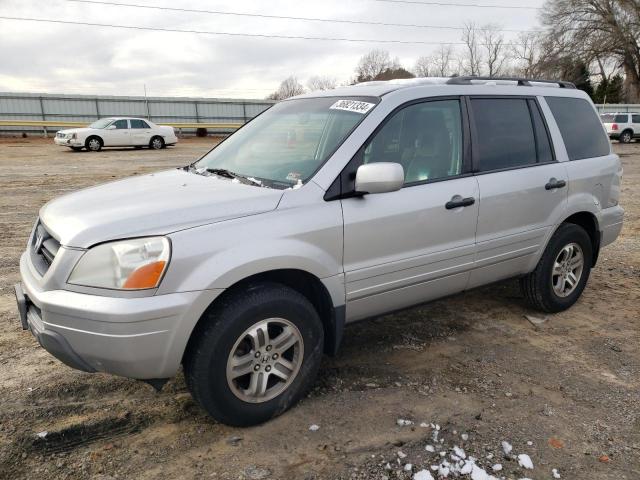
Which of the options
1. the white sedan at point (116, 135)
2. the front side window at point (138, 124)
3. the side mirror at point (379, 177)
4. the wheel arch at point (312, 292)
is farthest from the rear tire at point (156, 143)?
the side mirror at point (379, 177)

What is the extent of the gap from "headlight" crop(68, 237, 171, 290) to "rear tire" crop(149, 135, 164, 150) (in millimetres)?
23326

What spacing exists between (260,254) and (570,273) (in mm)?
3126

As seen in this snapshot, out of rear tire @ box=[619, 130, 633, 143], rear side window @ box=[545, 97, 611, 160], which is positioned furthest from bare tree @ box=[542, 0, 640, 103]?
rear side window @ box=[545, 97, 611, 160]

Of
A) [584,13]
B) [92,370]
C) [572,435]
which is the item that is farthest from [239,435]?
[584,13]

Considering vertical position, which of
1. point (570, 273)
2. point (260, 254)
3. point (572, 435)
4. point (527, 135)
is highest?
point (527, 135)

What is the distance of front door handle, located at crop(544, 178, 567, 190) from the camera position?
407cm

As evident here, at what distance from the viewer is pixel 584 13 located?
167ft

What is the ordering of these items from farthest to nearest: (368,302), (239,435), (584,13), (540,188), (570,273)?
(584,13) → (570,273) → (540,188) → (368,302) → (239,435)

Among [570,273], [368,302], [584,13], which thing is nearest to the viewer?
[368,302]

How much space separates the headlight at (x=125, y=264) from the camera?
2443 mm

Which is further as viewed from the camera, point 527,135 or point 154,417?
point 527,135

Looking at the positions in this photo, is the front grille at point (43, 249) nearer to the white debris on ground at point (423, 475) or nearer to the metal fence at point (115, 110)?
the white debris on ground at point (423, 475)

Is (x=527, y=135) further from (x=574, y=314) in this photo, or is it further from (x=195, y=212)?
(x=195, y=212)

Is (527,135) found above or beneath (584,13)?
beneath
